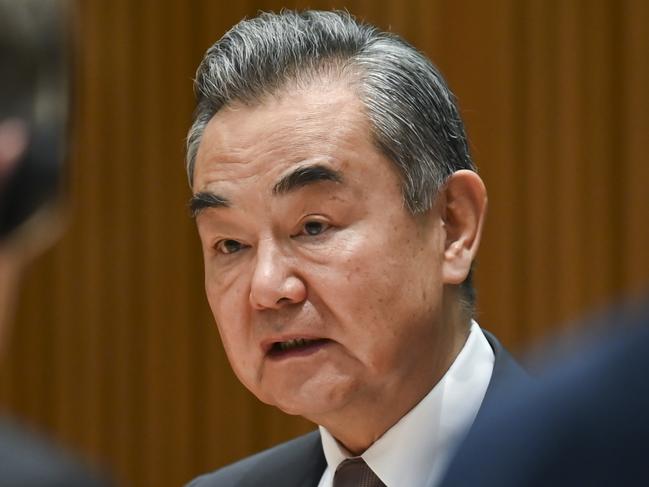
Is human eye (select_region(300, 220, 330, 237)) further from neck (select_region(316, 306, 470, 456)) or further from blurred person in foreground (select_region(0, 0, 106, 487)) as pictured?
blurred person in foreground (select_region(0, 0, 106, 487))

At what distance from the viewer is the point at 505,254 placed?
3.69 metres

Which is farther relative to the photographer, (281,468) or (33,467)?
(281,468)

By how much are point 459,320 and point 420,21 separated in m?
1.97

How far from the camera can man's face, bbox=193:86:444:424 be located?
2027 millimetres

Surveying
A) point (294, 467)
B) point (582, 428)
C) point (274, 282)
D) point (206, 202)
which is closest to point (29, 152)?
point (582, 428)

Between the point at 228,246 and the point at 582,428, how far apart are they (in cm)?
171

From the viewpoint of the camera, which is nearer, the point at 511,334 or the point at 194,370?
the point at 511,334

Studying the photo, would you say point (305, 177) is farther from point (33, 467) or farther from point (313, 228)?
point (33, 467)

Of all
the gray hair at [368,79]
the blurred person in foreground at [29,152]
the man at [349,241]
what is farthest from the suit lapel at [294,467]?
the blurred person in foreground at [29,152]

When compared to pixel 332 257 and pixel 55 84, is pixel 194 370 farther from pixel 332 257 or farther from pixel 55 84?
pixel 55 84

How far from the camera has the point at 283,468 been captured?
2.35 m

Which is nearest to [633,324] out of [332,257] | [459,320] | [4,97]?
[4,97]

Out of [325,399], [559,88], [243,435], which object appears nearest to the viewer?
[325,399]

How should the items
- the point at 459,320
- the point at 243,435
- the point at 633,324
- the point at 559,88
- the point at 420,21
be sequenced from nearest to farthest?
the point at 633,324
the point at 459,320
the point at 559,88
the point at 420,21
the point at 243,435
